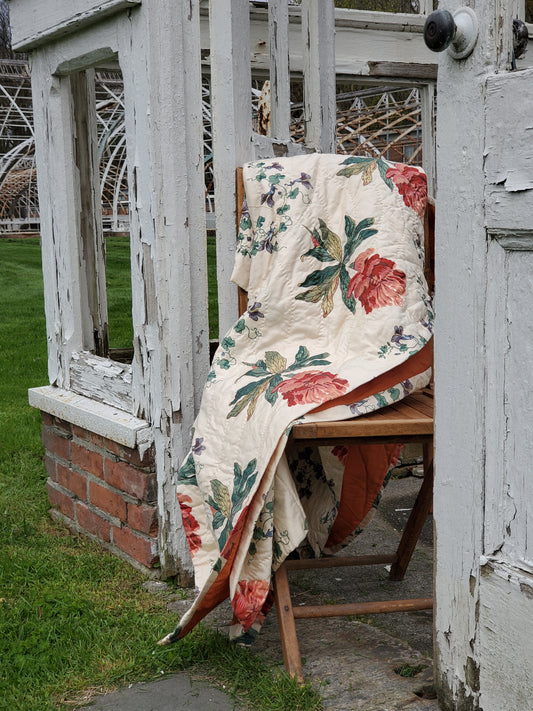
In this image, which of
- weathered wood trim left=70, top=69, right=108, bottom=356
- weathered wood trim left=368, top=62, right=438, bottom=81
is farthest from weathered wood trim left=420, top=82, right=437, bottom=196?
weathered wood trim left=70, top=69, right=108, bottom=356

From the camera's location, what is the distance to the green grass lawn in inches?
91.3

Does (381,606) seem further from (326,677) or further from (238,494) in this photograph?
(238,494)

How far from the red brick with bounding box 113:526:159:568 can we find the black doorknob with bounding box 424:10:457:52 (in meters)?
1.98

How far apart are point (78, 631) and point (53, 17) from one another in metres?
2.23

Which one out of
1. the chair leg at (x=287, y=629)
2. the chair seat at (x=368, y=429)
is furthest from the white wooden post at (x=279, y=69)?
the chair leg at (x=287, y=629)

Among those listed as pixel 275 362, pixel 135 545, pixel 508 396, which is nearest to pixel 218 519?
pixel 275 362

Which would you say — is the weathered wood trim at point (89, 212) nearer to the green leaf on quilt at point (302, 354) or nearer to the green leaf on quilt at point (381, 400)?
the green leaf on quilt at point (302, 354)

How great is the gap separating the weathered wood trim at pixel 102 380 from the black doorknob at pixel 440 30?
174 cm

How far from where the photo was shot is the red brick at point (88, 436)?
3.29 m

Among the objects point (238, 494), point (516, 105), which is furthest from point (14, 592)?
point (516, 105)

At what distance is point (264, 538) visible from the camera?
2.28 m

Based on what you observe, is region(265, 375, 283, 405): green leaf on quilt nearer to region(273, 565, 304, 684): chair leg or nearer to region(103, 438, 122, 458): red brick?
region(273, 565, 304, 684): chair leg

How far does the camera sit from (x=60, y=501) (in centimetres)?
371

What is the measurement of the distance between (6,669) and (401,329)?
1.48 m
